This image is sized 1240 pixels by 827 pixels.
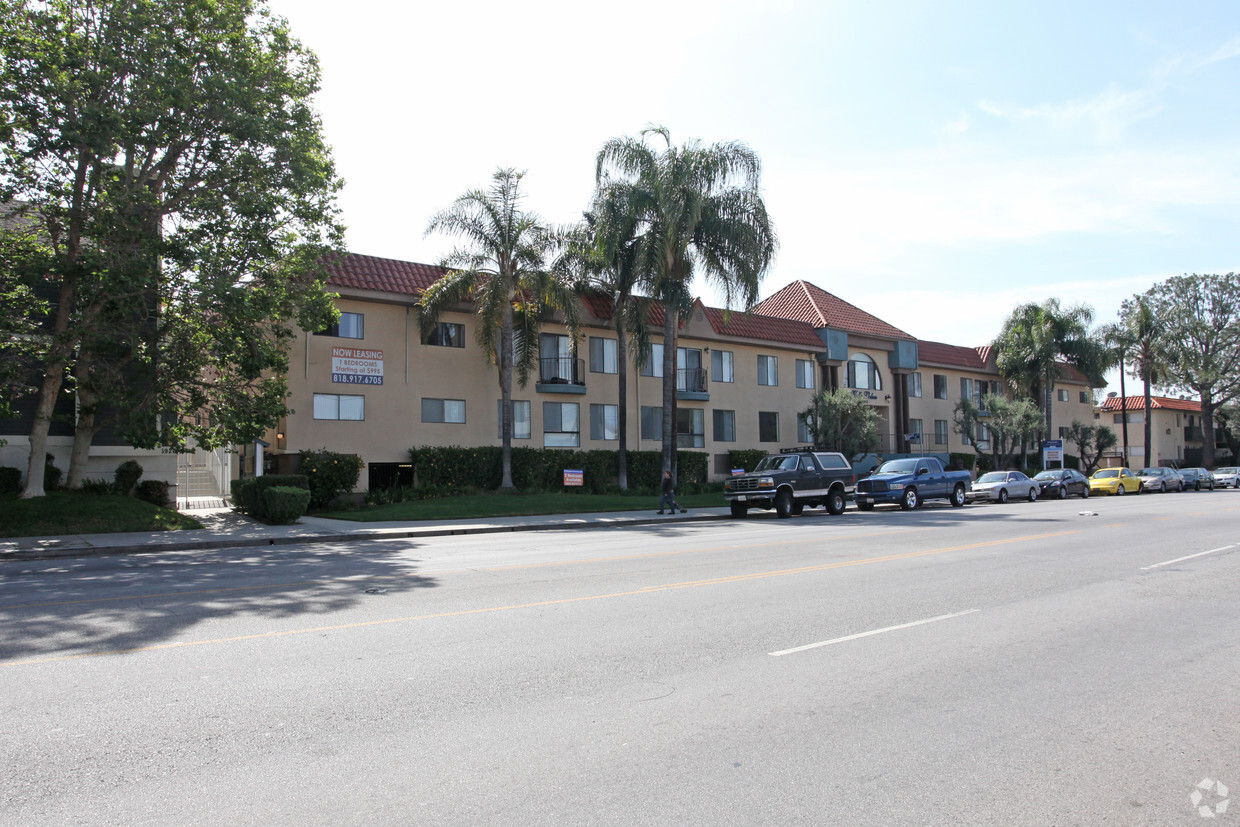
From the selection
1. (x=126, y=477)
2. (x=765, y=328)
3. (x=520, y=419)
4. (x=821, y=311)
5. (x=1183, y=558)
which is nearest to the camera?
(x=1183, y=558)

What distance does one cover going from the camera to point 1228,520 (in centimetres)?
2109

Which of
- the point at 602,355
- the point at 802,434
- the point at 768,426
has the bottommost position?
the point at 802,434

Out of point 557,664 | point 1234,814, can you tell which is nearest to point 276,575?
point 557,664

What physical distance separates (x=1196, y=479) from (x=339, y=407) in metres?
49.6

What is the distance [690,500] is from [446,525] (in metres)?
12.5

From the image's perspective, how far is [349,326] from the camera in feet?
95.8

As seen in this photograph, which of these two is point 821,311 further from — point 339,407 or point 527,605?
point 527,605

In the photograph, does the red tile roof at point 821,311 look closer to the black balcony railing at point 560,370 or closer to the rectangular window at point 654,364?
the rectangular window at point 654,364

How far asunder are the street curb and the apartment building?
28.0 ft

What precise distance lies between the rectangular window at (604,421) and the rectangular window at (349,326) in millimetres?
10229

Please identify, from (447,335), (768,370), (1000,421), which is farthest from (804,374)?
(447,335)

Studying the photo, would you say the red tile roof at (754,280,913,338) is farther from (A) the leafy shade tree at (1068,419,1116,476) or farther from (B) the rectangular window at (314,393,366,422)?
(B) the rectangular window at (314,393,366,422)

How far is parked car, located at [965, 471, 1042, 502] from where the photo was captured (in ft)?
107

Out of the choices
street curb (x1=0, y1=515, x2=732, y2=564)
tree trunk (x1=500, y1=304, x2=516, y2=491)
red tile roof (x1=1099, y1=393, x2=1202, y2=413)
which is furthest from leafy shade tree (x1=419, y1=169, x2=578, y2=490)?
red tile roof (x1=1099, y1=393, x2=1202, y2=413)
